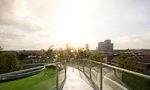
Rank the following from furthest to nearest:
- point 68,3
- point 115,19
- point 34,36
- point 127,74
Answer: point 34,36, point 115,19, point 68,3, point 127,74

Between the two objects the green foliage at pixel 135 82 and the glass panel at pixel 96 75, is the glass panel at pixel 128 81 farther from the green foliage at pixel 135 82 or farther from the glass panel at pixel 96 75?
the glass panel at pixel 96 75

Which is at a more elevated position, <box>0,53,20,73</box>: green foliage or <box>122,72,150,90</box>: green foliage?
<box>122,72,150,90</box>: green foliage

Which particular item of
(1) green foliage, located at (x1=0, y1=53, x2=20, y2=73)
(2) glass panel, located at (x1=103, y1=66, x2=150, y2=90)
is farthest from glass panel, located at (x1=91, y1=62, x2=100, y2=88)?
(1) green foliage, located at (x1=0, y1=53, x2=20, y2=73)

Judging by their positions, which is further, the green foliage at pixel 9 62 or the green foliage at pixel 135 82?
the green foliage at pixel 9 62

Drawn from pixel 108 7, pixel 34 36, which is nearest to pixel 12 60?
pixel 108 7

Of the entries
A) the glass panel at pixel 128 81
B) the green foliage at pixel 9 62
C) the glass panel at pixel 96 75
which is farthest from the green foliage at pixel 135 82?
the green foliage at pixel 9 62

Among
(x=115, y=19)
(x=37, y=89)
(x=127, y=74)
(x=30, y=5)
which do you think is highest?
(x=30, y=5)

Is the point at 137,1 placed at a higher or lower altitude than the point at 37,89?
higher

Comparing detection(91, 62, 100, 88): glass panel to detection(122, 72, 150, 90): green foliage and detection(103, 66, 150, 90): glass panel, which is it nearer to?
detection(103, 66, 150, 90): glass panel

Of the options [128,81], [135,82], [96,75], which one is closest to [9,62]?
[96,75]

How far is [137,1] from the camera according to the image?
1218cm

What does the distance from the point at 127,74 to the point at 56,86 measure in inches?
140

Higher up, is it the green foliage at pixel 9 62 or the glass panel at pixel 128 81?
the glass panel at pixel 128 81

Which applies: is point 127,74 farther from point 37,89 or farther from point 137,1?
point 137,1
